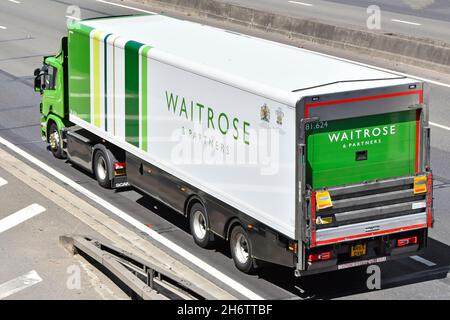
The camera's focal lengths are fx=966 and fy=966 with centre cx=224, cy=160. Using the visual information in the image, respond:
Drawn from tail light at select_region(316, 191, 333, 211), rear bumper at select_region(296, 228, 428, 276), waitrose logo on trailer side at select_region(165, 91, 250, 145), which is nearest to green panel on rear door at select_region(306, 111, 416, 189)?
tail light at select_region(316, 191, 333, 211)

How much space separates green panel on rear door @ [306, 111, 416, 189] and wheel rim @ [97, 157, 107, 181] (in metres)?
7.13

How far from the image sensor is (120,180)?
63.9ft

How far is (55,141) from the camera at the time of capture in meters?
22.0

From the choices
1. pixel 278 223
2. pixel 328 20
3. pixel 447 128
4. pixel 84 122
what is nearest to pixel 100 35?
pixel 84 122

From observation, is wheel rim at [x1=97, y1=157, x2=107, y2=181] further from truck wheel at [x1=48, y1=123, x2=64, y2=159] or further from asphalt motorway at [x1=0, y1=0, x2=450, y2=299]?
truck wheel at [x1=48, y1=123, x2=64, y2=159]

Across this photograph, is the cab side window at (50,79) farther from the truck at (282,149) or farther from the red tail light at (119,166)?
the truck at (282,149)

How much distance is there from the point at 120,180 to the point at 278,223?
20.7ft

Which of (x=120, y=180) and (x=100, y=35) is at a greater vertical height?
(x=100, y=35)

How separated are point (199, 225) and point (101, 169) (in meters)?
4.13

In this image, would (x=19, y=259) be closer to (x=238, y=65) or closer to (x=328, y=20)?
(x=238, y=65)

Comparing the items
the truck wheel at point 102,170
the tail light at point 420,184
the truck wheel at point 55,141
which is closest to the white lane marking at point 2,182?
the truck wheel at point 102,170

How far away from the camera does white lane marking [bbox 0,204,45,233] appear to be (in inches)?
665

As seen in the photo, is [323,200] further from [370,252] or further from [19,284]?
[19,284]

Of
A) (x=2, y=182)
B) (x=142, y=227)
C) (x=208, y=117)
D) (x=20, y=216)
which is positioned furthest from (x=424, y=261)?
(x=2, y=182)
